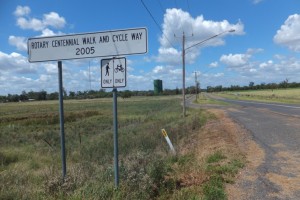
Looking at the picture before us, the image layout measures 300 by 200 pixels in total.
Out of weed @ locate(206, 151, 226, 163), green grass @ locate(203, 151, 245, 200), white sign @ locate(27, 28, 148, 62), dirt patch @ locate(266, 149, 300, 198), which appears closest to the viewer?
white sign @ locate(27, 28, 148, 62)

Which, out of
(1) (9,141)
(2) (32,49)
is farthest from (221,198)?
(1) (9,141)

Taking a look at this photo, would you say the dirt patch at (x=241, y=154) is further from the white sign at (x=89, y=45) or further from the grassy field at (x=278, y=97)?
the grassy field at (x=278, y=97)

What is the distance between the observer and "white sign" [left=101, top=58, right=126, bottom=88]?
618cm

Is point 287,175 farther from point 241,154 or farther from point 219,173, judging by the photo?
point 241,154

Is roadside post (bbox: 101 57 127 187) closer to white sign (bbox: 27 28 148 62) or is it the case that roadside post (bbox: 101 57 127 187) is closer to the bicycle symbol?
the bicycle symbol

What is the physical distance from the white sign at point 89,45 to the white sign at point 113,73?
0.39ft

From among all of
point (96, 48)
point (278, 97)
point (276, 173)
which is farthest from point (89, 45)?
point (278, 97)

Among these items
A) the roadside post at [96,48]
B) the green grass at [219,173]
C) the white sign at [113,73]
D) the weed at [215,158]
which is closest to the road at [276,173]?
the green grass at [219,173]

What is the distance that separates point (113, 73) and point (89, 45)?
2.19 feet

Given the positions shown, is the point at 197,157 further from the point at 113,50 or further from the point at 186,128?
the point at 186,128

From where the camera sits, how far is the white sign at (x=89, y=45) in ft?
20.0

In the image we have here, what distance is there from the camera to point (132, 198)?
6023 millimetres

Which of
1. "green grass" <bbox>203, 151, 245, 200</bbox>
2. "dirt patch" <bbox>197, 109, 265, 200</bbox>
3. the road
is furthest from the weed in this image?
the road

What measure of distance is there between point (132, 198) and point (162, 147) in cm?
802
